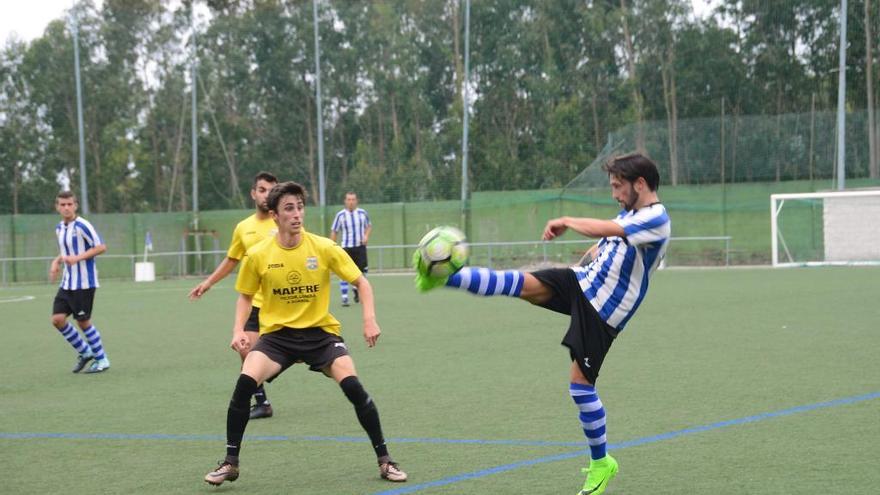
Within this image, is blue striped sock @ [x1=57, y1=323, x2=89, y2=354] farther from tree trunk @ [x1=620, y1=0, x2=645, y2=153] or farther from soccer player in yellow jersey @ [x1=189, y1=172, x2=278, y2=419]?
tree trunk @ [x1=620, y1=0, x2=645, y2=153]

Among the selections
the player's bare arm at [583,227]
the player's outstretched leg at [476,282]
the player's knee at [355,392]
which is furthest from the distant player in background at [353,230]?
the player's bare arm at [583,227]

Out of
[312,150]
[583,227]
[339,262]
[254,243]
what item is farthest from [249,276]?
[312,150]

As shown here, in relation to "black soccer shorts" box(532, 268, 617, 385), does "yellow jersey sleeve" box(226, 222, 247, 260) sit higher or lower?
higher

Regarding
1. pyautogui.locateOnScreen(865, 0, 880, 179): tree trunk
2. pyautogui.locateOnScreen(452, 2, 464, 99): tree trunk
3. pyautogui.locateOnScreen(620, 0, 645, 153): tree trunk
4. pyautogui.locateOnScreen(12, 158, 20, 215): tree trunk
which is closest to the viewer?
pyautogui.locateOnScreen(865, 0, 880, 179): tree trunk

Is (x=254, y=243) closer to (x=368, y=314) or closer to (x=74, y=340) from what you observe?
(x=368, y=314)

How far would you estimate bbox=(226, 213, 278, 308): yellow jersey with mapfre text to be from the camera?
28.7ft

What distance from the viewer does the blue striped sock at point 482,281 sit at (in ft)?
19.0

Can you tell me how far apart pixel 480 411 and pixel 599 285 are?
2927 mm

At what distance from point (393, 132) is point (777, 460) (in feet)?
144

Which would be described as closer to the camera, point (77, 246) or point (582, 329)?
point (582, 329)

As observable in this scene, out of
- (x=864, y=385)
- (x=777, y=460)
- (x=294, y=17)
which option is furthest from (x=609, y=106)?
(x=777, y=460)

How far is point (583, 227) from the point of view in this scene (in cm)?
527

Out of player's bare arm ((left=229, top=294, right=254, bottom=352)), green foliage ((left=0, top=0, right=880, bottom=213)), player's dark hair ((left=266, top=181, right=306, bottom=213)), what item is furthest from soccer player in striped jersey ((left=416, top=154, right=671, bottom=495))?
green foliage ((left=0, top=0, right=880, bottom=213))

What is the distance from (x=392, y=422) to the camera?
27.1ft
